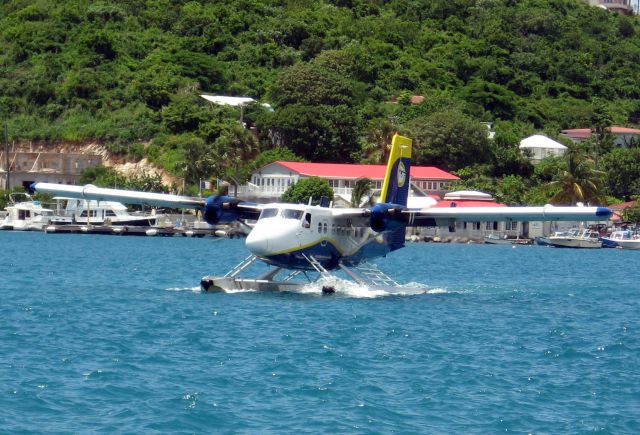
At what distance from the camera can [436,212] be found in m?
36.0

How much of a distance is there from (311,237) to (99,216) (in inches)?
2312

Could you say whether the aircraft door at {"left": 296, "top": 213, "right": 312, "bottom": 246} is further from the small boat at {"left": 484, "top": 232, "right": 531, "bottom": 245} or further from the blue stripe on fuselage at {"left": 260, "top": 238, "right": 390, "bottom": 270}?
the small boat at {"left": 484, "top": 232, "right": 531, "bottom": 245}

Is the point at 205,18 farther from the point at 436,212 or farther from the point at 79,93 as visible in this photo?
the point at 436,212

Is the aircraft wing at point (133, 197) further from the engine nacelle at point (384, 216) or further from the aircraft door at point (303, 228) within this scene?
the engine nacelle at point (384, 216)

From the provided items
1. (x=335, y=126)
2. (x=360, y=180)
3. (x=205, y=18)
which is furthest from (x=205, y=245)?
(x=205, y=18)

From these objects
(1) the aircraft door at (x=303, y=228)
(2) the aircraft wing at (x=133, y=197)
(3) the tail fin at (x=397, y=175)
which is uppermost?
(3) the tail fin at (x=397, y=175)

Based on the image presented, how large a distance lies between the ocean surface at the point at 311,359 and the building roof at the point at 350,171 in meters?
53.7

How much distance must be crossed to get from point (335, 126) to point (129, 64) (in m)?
24.4

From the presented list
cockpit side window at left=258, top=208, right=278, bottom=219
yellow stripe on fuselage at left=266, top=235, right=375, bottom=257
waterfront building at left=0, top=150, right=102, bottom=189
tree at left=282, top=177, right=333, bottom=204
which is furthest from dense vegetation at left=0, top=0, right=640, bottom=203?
cockpit side window at left=258, top=208, right=278, bottom=219

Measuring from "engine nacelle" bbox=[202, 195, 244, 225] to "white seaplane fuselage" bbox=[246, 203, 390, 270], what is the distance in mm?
1871

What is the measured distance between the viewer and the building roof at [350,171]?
95750mm

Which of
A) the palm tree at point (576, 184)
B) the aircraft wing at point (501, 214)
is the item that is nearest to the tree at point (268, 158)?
the palm tree at point (576, 184)

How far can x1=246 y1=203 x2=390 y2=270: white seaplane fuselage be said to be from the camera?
33188 mm

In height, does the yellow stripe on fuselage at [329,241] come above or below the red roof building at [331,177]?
below
